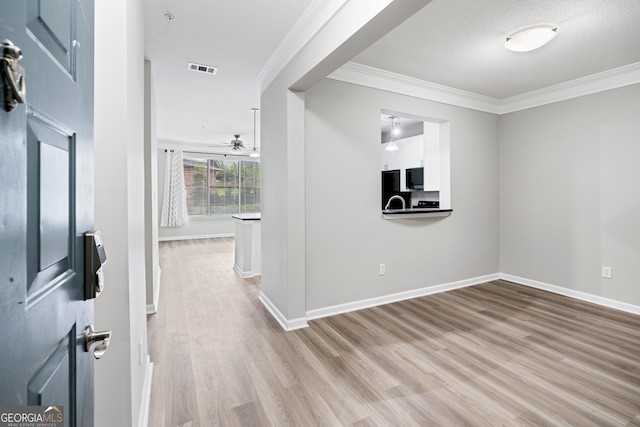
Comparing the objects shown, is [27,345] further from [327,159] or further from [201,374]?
[327,159]

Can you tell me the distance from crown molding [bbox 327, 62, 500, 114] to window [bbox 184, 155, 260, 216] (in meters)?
6.63

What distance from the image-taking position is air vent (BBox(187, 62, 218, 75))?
3178 millimetres

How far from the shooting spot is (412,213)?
3594 mm

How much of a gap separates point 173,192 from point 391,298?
6836mm

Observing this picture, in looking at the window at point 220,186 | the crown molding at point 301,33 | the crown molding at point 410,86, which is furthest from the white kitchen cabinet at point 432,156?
the window at point 220,186

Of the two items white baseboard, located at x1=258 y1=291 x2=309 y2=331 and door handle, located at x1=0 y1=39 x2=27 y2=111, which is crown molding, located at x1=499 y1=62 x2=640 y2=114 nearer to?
white baseboard, located at x1=258 y1=291 x2=309 y2=331

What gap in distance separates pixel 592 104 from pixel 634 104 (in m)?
0.37

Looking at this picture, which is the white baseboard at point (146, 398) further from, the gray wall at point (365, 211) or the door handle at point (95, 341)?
the gray wall at point (365, 211)

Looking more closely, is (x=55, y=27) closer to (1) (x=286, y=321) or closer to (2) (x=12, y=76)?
(2) (x=12, y=76)

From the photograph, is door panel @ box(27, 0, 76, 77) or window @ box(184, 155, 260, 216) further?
window @ box(184, 155, 260, 216)

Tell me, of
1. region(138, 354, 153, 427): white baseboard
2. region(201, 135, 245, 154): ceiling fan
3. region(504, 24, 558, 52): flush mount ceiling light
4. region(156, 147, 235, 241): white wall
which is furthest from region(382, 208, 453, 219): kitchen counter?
region(156, 147, 235, 241): white wall

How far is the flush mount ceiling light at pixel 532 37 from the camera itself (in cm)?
241

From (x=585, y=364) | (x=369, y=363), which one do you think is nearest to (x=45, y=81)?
(x=369, y=363)

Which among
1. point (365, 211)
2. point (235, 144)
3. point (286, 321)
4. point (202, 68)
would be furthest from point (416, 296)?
point (235, 144)
